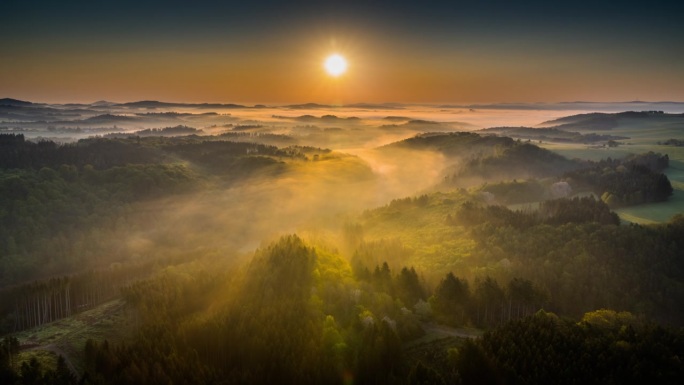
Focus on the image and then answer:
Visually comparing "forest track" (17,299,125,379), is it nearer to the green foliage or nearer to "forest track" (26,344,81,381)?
"forest track" (26,344,81,381)

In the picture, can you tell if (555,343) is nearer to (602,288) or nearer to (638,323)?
(638,323)

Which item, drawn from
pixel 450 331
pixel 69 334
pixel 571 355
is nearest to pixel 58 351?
pixel 69 334

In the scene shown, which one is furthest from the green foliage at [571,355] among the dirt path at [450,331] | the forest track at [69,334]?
the forest track at [69,334]

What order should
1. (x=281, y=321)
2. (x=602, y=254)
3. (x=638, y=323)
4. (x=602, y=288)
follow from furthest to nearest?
(x=602, y=254)
(x=602, y=288)
(x=281, y=321)
(x=638, y=323)

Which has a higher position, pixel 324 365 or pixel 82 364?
pixel 324 365

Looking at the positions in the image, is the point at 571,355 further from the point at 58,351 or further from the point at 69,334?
the point at 69,334

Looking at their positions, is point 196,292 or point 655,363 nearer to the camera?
point 655,363

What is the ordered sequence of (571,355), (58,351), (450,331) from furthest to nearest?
(58,351)
(450,331)
(571,355)

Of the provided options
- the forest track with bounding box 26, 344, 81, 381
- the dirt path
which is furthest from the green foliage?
the forest track with bounding box 26, 344, 81, 381

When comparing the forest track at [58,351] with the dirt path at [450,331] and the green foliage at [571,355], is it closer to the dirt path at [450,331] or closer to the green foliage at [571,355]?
the dirt path at [450,331]

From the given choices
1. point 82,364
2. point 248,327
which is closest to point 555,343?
point 248,327

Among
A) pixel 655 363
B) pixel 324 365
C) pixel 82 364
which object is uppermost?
pixel 655 363
